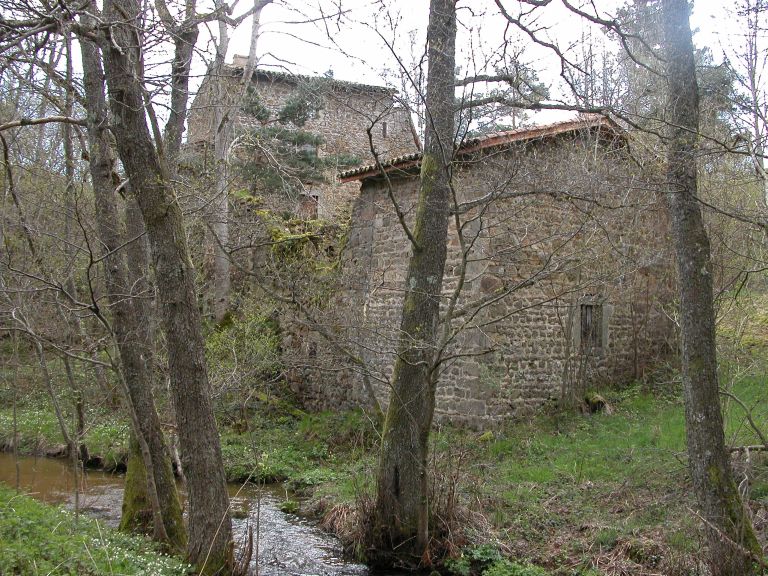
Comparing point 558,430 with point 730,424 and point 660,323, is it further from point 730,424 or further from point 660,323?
point 660,323

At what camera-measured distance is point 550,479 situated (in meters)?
8.79

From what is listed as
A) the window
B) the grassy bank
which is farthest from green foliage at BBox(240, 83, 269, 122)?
the window

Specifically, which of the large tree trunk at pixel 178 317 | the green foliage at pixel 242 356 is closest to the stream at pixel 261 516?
the large tree trunk at pixel 178 317

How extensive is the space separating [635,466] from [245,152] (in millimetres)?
13444

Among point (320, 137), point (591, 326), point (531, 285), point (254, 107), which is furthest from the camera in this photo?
point (320, 137)

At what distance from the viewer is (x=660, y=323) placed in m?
13.6

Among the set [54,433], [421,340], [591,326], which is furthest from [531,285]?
[54,433]

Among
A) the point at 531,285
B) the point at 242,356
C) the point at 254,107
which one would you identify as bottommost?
the point at 242,356

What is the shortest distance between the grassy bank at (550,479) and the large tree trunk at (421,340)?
349 mm

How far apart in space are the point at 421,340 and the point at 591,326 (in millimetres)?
6640

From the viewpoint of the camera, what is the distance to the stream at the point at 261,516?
7.24 m

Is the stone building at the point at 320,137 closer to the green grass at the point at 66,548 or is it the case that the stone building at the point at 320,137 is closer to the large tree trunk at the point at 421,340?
the large tree trunk at the point at 421,340

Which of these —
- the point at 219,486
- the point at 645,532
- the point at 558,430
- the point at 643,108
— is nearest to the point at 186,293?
the point at 219,486

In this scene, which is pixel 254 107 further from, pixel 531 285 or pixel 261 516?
pixel 261 516
